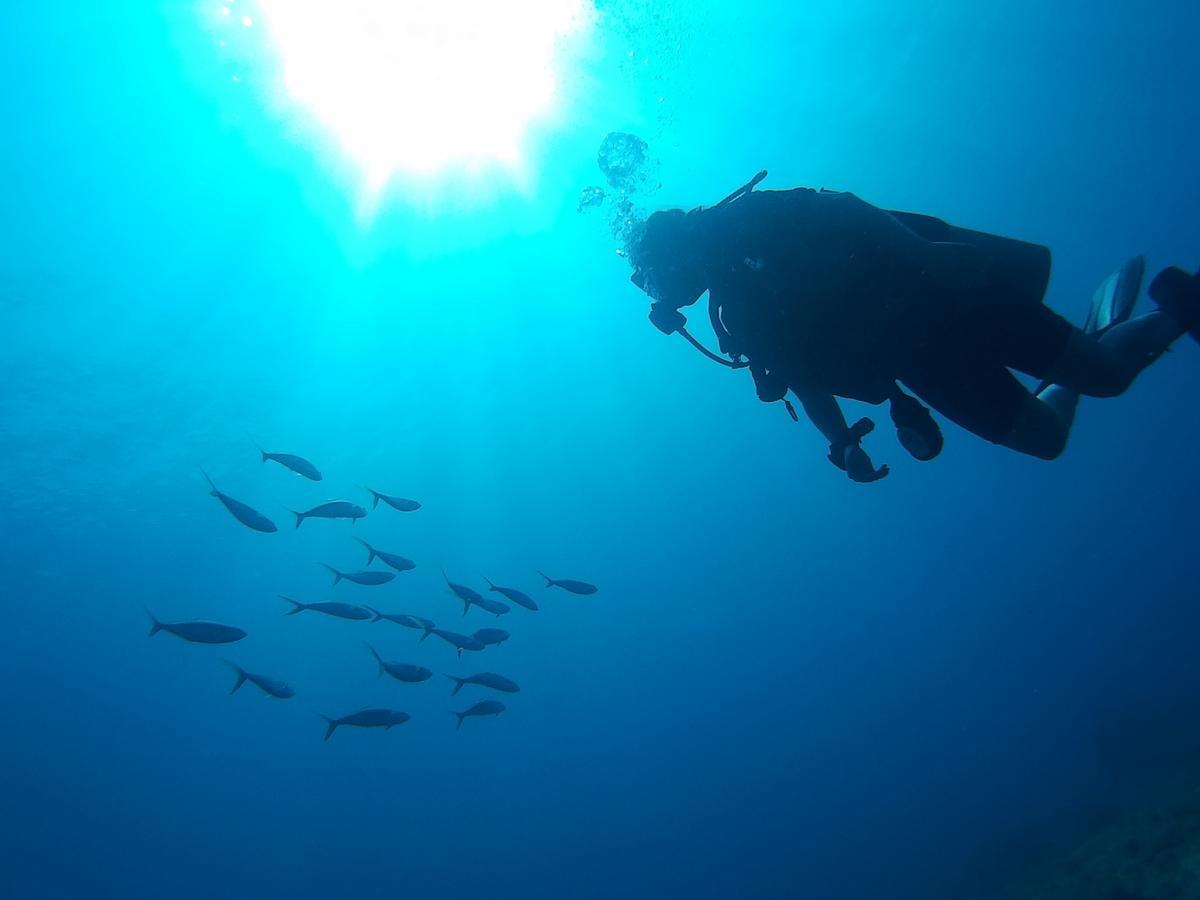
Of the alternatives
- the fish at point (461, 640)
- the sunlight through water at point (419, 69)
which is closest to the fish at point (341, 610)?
the fish at point (461, 640)

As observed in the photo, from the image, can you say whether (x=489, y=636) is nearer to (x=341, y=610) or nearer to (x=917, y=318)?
(x=341, y=610)

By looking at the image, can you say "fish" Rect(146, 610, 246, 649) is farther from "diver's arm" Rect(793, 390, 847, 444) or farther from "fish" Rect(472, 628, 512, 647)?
"diver's arm" Rect(793, 390, 847, 444)

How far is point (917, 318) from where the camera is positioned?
306cm

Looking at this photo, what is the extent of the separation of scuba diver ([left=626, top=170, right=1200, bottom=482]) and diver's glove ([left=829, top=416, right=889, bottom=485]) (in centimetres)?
1

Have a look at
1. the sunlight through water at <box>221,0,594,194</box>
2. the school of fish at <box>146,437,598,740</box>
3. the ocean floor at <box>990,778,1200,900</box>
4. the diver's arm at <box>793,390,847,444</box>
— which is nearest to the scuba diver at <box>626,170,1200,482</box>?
the diver's arm at <box>793,390,847,444</box>

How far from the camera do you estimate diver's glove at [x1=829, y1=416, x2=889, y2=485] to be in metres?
3.38

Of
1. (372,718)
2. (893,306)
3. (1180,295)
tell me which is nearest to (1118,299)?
(1180,295)

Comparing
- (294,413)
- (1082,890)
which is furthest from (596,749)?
(1082,890)

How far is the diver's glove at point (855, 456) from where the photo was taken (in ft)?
11.1

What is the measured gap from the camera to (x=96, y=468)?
1025 inches

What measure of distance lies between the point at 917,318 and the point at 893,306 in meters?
0.13

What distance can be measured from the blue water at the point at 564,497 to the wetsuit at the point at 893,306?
48.1 feet

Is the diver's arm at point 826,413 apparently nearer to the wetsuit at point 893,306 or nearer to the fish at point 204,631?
the wetsuit at point 893,306

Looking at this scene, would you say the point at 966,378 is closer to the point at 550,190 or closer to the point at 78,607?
the point at 550,190
